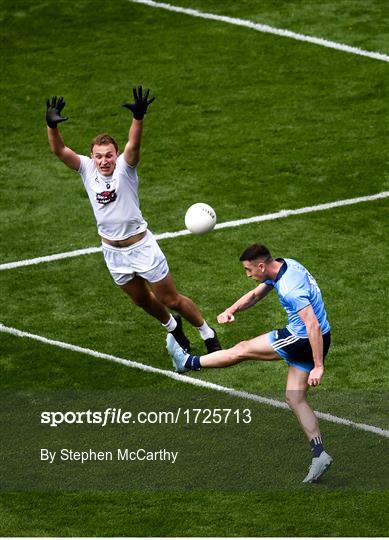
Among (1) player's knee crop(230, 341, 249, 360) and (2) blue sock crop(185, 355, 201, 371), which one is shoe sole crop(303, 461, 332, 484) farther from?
(2) blue sock crop(185, 355, 201, 371)

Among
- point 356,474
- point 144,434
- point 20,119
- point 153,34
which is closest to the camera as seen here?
point 356,474

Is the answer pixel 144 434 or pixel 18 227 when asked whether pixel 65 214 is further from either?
pixel 144 434

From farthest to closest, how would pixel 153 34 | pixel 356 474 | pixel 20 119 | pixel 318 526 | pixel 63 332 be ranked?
pixel 153 34, pixel 20 119, pixel 63 332, pixel 356 474, pixel 318 526

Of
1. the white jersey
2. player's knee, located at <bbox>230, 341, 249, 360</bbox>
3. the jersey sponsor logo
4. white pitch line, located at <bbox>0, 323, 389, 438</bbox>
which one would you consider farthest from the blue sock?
the jersey sponsor logo

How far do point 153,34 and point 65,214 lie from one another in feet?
21.6

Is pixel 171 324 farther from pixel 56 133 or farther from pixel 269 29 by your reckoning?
pixel 269 29

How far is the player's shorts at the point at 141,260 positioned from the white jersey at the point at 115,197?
17 centimetres

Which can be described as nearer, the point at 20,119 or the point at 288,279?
the point at 288,279

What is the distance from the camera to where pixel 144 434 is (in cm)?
1499

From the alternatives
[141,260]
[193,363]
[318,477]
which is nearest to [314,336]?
[318,477]

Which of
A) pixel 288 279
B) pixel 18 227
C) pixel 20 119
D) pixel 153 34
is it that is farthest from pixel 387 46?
pixel 288 279

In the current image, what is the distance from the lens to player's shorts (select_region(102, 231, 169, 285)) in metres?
15.8

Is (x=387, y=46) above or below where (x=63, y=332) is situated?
above

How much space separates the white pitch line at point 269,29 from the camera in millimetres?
24766
